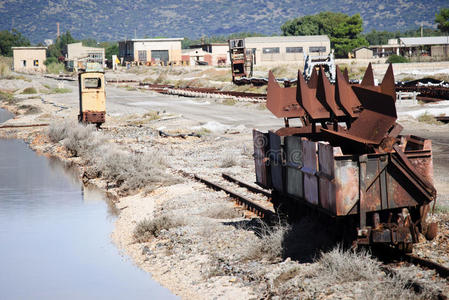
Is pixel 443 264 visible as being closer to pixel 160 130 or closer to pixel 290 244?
pixel 290 244

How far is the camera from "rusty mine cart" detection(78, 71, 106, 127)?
29.2 metres

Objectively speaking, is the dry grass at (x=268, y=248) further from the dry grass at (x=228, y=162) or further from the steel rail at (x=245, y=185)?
the dry grass at (x=228, y=162)

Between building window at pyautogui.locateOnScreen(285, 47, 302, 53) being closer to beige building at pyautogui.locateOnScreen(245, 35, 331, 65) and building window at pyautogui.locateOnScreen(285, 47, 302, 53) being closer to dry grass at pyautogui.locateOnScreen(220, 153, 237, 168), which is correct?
beige building at pyautogui.locateOnScreen(245, 35, 331, 65)

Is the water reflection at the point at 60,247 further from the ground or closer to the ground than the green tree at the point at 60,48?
closer to the ground

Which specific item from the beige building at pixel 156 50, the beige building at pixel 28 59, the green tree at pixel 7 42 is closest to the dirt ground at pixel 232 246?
the beige building at pixel 156 50

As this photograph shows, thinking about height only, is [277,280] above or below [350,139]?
below

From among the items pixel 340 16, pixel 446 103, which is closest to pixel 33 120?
pixel 446 103

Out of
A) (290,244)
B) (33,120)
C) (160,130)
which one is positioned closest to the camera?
(290,244)

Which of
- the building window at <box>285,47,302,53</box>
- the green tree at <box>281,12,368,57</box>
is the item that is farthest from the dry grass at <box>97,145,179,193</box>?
the green tree at <box>281,12,368,57</box>

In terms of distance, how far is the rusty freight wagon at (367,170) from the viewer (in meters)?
8.07

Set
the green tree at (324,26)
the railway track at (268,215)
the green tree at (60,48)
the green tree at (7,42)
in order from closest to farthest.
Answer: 1. the railway track at (268,215)
2. the green tree at (324,26)
3. the green tree at (60,48)
4. the green tree at (7,42)

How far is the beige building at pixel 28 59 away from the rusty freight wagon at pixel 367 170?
133029mm

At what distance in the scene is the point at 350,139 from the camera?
27.9ft

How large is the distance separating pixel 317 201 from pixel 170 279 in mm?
2605
